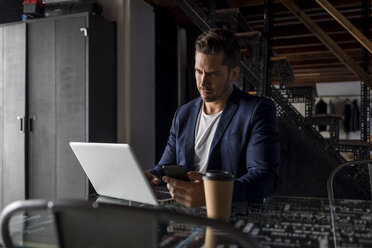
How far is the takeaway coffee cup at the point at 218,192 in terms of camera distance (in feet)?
3.55

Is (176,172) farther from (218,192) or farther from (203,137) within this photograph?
(203,137)

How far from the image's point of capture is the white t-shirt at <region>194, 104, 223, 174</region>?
6.25ft

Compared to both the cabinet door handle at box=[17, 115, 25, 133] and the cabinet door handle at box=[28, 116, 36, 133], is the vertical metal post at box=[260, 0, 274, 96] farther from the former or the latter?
the cabinet door handle at box=[17, 115, 25, 133]

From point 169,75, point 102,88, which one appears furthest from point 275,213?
point 169,75

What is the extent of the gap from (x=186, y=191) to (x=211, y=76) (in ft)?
2.69

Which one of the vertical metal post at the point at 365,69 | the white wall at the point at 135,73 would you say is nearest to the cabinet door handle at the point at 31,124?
the white wall at the point at 135,73

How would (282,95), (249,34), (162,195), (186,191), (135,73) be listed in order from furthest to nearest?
(135,73) → (282,95) → (249,34) → (162,195) → (186,191)

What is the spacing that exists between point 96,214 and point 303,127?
3197 mm

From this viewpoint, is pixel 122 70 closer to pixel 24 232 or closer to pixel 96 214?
pixel 24 232

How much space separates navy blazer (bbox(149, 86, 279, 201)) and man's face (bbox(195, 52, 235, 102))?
0.27 feet

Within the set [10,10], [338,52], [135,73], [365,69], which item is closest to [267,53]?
[338,52]

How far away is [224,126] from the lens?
187 cm

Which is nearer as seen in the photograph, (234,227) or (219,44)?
(234,227)

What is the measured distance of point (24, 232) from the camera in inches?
40.5
